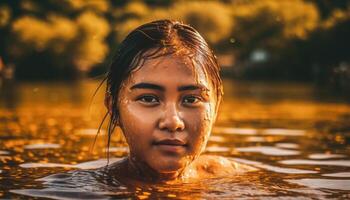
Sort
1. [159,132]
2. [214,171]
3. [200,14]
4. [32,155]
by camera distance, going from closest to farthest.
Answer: [159,132] → [214,171] → [32,155] → [200,14]

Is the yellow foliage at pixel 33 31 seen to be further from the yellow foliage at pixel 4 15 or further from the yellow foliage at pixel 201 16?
the yellow foliage at pixel 201 16

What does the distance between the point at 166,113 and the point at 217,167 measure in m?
1.56

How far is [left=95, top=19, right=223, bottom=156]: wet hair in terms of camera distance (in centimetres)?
409

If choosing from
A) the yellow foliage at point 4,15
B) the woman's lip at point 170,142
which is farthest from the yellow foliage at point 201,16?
the woman's lip at point 170,142

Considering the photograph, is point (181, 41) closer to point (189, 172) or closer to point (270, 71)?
point (189, 172)

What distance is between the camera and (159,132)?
3797mm

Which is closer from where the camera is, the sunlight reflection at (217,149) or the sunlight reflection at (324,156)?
the sunlight reflection at (324,156)

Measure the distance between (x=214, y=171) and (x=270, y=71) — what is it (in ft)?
212

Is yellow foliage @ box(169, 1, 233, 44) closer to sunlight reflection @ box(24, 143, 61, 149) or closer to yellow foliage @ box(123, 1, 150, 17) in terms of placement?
yellow foliage @ box(123, 1, 150, 17)

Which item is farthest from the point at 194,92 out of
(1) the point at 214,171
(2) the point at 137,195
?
(1) the point at 214,171

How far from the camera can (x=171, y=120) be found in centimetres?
375

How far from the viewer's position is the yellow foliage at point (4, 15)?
82625 mm

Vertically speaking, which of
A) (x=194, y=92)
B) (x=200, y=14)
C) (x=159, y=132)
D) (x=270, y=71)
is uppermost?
(x=200, y=14)

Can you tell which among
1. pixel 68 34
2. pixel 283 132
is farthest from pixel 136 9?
pixel 283 132
